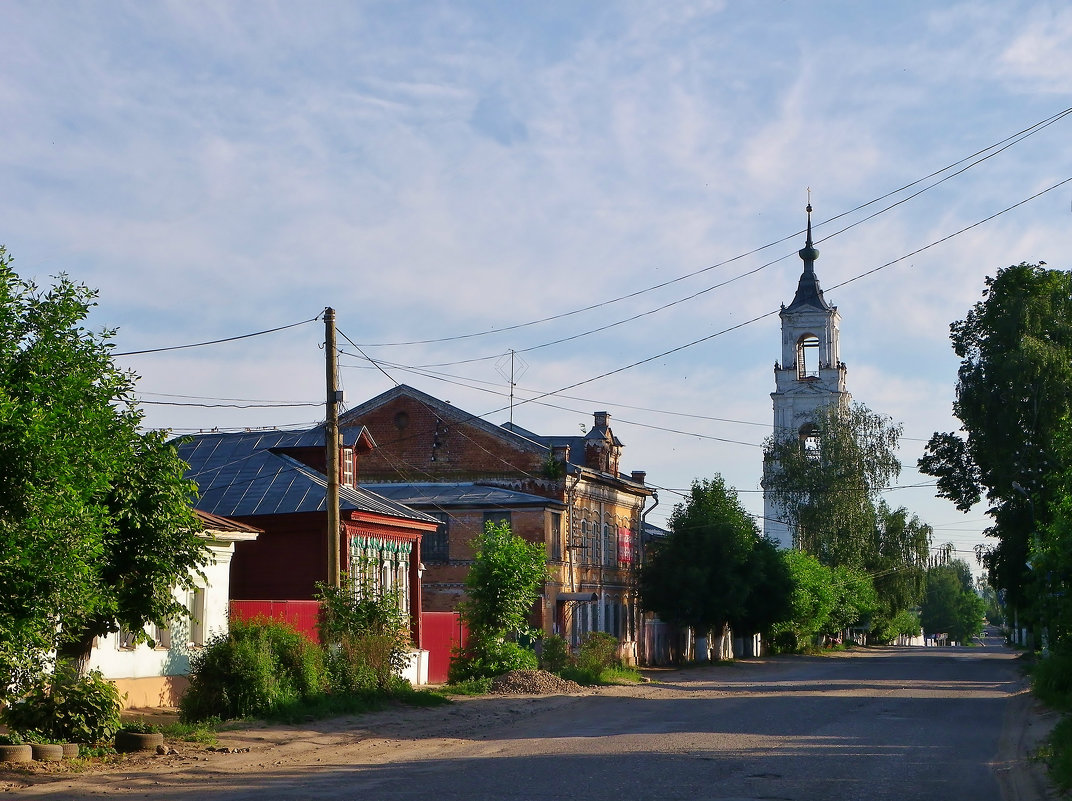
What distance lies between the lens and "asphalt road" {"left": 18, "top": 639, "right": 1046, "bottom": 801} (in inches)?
484

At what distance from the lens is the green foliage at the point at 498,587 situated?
2977 centimetres

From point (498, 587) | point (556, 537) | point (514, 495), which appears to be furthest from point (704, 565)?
point (498, 587)

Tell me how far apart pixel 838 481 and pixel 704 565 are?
21.0 metres

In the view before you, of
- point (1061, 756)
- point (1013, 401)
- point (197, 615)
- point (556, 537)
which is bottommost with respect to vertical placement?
point (1061, 756)

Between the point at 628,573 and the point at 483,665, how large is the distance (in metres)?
21.5

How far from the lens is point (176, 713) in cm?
2095

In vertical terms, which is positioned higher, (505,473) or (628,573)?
(505,473)

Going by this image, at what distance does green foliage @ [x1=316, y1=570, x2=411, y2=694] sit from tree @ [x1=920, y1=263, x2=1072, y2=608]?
2225 cm

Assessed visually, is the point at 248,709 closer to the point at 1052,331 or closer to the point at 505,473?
the point at 505,473

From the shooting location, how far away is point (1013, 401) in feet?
135

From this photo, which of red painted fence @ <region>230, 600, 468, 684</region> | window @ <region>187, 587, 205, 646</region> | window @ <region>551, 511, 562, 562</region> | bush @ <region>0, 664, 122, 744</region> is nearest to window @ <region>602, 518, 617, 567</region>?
window @ <region>551, 511, 562, 562</region>

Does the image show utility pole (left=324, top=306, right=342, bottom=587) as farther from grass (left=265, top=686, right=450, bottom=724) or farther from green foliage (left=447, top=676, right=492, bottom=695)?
green foliage (left=447, top=676, right=492, bottom=695)

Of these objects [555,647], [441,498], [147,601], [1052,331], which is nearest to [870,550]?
[1052,331]

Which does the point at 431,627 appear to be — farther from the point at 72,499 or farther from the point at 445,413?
the point at 72,499
